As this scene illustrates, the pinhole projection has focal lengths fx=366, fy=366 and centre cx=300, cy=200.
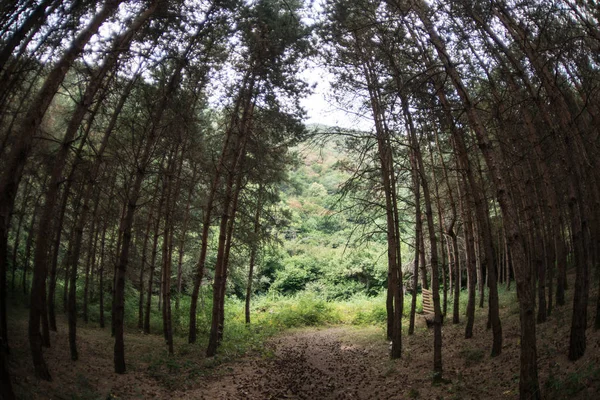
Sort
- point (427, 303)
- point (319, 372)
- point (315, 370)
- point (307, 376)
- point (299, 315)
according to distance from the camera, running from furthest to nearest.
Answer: point (299, 315) → point (427, 303) → point (315, 370) → point (319, 372) → point (307, 376)

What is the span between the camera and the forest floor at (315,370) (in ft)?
20.5


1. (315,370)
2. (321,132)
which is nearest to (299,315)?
(315,370)

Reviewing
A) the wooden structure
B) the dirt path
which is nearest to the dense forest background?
the wooden structure

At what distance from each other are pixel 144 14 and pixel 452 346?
11.3m

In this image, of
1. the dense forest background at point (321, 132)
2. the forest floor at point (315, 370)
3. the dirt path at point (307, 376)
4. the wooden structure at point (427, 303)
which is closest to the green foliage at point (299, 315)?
the dense forest background at point (321, 132)

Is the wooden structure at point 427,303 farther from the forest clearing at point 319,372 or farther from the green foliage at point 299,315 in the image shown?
the green foliage at point 299,315

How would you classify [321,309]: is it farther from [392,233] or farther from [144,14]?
[144,14]

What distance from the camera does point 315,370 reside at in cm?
1032

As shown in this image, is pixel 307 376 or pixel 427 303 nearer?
pixel 307 376

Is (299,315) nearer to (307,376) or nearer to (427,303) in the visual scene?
(427,303)

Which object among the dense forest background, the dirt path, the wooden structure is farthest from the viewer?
the wooden structure

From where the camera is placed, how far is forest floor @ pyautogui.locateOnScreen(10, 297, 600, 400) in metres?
6.25

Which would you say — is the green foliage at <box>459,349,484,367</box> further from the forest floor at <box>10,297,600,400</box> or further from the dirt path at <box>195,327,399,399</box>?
the dirt path at <box>195,327,399,399</box>

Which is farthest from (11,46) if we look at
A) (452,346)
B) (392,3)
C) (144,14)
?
(452,346)
